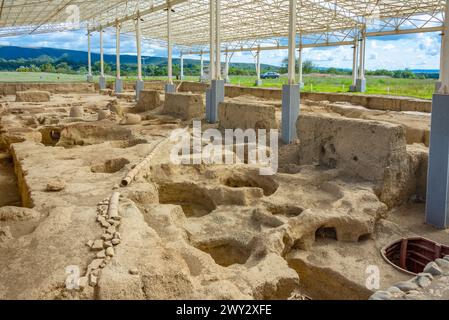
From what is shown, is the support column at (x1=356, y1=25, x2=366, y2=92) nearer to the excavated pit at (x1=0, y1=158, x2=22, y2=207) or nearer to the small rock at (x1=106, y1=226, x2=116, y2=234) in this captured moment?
the excavated pit at (x1=0, y1=158, x2=22, y2=207)

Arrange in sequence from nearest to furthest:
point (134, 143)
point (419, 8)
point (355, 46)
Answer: point (134, 143), point (419, 8), point (355, 46)

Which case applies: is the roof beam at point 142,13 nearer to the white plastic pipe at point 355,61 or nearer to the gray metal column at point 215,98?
the gray metal column at point 215,98

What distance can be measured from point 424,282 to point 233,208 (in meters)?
4.22

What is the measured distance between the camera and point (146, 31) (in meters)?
41.2

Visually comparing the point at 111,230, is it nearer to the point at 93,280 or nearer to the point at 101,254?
the point at 101,254

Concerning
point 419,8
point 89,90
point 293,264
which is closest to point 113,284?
point 293,264

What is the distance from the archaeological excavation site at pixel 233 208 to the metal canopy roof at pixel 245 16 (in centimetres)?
1067

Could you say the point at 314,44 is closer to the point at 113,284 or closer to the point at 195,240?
the point at 195,240

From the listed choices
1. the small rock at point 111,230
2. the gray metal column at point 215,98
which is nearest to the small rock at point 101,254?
the small rock at point 111,230

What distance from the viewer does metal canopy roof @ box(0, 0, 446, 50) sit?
23.9 meters

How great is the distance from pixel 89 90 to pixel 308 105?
21.7 m

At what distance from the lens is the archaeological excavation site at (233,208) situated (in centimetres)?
470

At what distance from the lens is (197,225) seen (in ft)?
24.6

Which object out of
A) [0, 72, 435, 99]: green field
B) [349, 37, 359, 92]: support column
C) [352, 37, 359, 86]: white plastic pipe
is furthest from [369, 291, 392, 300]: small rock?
[352, 37, 359, 86]: white plastic pipe
